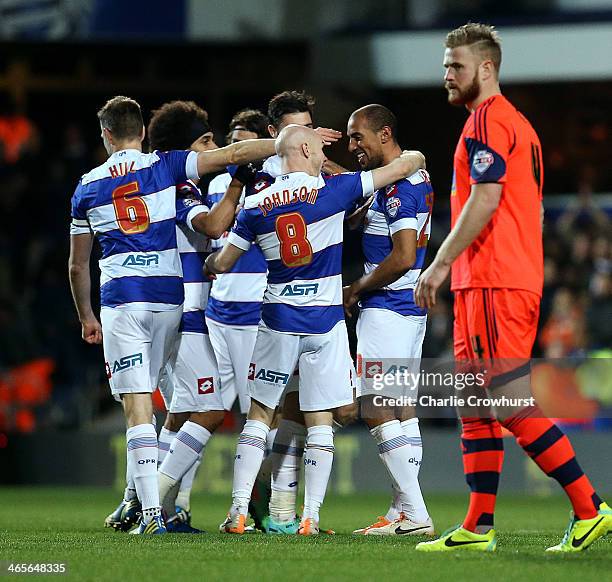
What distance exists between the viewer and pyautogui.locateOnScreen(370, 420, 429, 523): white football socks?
6555 millimetres

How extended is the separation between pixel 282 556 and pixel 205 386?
194 centimetres

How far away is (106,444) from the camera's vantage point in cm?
1268

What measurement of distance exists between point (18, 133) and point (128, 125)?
1392 cm

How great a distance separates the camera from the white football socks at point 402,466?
655 cm

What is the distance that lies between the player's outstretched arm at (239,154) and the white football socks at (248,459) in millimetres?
1376

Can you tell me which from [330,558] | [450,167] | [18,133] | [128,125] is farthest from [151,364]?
[18,133]

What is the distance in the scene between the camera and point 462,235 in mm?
5180

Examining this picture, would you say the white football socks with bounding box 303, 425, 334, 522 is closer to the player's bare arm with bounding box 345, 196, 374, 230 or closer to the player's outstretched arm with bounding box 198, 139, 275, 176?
the player's bare arm with bounding box 345, 196, 374, 230

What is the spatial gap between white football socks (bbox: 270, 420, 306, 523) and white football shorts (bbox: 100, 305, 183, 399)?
0.79 metres

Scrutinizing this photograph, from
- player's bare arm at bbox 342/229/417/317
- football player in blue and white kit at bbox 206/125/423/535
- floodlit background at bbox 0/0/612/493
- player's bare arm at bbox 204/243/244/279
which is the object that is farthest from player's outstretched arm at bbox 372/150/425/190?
floodlit background at bbox 0/0/612/493

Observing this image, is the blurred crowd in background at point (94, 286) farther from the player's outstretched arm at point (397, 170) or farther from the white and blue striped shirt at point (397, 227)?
the player's outstretched arm at point (397, 170)

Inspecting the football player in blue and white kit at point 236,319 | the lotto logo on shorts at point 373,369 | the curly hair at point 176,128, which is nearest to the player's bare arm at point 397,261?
the lotto logo on shorts at point 373,369

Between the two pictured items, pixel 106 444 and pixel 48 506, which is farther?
pixel 106 444

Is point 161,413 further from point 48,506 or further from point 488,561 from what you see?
point 488,561
